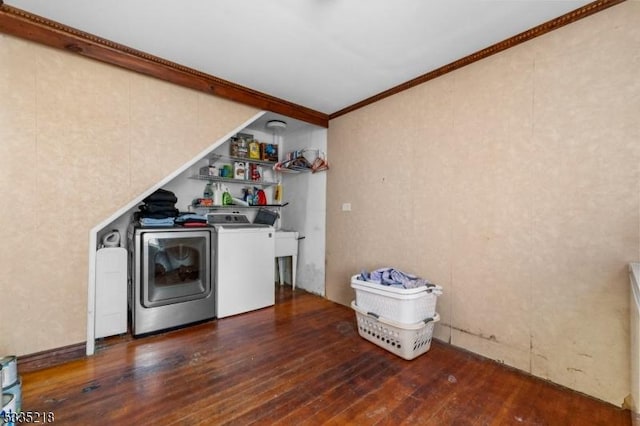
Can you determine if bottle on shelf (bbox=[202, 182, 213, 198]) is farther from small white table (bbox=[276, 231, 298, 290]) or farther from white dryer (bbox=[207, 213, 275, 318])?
small white table (bbox=[276, 231, 298, 290])

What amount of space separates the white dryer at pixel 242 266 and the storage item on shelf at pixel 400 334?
1.26 metres

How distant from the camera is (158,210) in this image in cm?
256

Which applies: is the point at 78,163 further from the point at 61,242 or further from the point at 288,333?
the point at 288,333

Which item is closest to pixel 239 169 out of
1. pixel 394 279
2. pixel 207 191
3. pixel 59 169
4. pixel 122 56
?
pixel 207 191

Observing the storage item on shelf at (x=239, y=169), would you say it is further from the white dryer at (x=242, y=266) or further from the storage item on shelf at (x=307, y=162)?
the white dryer at (x=242, y=266)

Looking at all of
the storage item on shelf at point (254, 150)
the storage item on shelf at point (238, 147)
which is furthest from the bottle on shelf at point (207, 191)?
the storage item on shelf at point (254, 150)

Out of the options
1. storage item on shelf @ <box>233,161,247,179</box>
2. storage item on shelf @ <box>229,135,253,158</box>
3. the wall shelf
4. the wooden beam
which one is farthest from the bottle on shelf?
the wooden beam

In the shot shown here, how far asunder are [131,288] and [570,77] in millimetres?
A: 3733

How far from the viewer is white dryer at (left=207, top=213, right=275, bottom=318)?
9.16 feet

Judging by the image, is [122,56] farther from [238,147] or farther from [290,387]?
[290,387]

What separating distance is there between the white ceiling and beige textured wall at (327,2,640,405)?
0.28 m

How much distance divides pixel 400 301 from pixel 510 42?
2.05 meters

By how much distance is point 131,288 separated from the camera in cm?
245

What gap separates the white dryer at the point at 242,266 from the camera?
279cm
